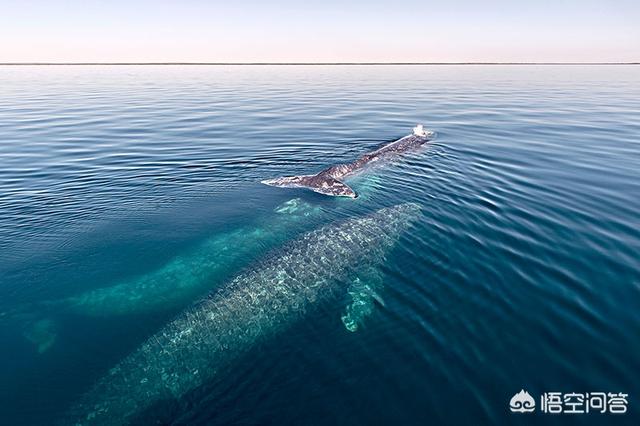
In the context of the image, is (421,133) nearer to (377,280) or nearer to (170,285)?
(377,280)

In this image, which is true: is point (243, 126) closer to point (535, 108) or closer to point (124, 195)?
point (124, 195)

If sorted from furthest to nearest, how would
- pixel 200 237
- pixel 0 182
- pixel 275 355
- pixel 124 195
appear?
1. pixel 0 182
2. pixel 124 195
3. pixel 200 237
4. pixel 275 355

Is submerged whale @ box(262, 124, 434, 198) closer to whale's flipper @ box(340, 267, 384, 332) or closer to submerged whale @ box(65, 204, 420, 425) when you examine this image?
submerged whale @ box(65, 204, 420, 425)

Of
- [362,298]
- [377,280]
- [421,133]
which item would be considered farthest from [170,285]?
[421,133]

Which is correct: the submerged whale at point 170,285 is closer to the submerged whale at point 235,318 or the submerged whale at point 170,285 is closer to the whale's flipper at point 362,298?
the submerged whale at point 235,318

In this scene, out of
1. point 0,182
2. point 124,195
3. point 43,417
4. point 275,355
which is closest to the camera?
point 43,417

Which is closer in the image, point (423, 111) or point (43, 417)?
point (43, 417)

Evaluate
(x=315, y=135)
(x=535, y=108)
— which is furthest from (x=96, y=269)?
(x=535, y=108)
